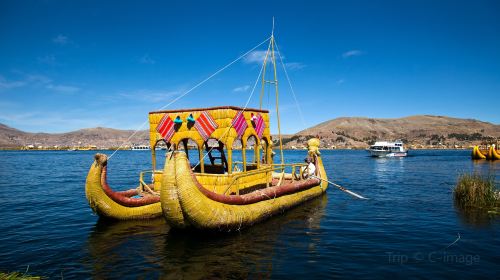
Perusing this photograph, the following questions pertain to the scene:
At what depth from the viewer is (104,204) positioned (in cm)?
1462

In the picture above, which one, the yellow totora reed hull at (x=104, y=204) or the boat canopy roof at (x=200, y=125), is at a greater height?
the boat canopy roof at (x=200, y=125)

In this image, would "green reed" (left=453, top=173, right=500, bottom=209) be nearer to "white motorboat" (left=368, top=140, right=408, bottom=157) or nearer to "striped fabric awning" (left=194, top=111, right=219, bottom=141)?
"striped fabric awning" (left=194, top=111, right=219, bottom=141)

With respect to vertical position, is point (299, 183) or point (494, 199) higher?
point (299, 183)

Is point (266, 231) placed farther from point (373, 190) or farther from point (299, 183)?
point (373, 190)

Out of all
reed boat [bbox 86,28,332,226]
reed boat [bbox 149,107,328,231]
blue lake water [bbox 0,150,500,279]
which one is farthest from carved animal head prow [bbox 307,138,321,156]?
blue lake water [bbox 0,150,500,279]

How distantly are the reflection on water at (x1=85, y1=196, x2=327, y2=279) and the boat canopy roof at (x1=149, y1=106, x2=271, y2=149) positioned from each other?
162 inches

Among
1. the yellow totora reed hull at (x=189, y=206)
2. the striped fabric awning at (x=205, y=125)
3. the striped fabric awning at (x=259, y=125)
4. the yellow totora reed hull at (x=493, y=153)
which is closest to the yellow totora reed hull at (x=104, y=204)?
the yellow totora reed hull at (x=189, y=206)

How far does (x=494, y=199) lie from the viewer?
58.9 feet

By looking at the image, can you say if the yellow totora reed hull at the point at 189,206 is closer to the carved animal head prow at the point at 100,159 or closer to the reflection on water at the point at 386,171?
the carved animal head prow at the point at 100,159

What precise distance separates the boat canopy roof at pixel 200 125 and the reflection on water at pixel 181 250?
4108 millimetres

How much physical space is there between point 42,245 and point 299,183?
13.0 metres

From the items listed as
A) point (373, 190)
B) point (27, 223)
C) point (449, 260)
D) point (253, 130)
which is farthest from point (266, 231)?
point (373, 190)

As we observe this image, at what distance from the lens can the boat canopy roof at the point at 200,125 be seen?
1454cm

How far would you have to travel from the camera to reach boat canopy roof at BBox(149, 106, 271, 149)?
14.5 m
